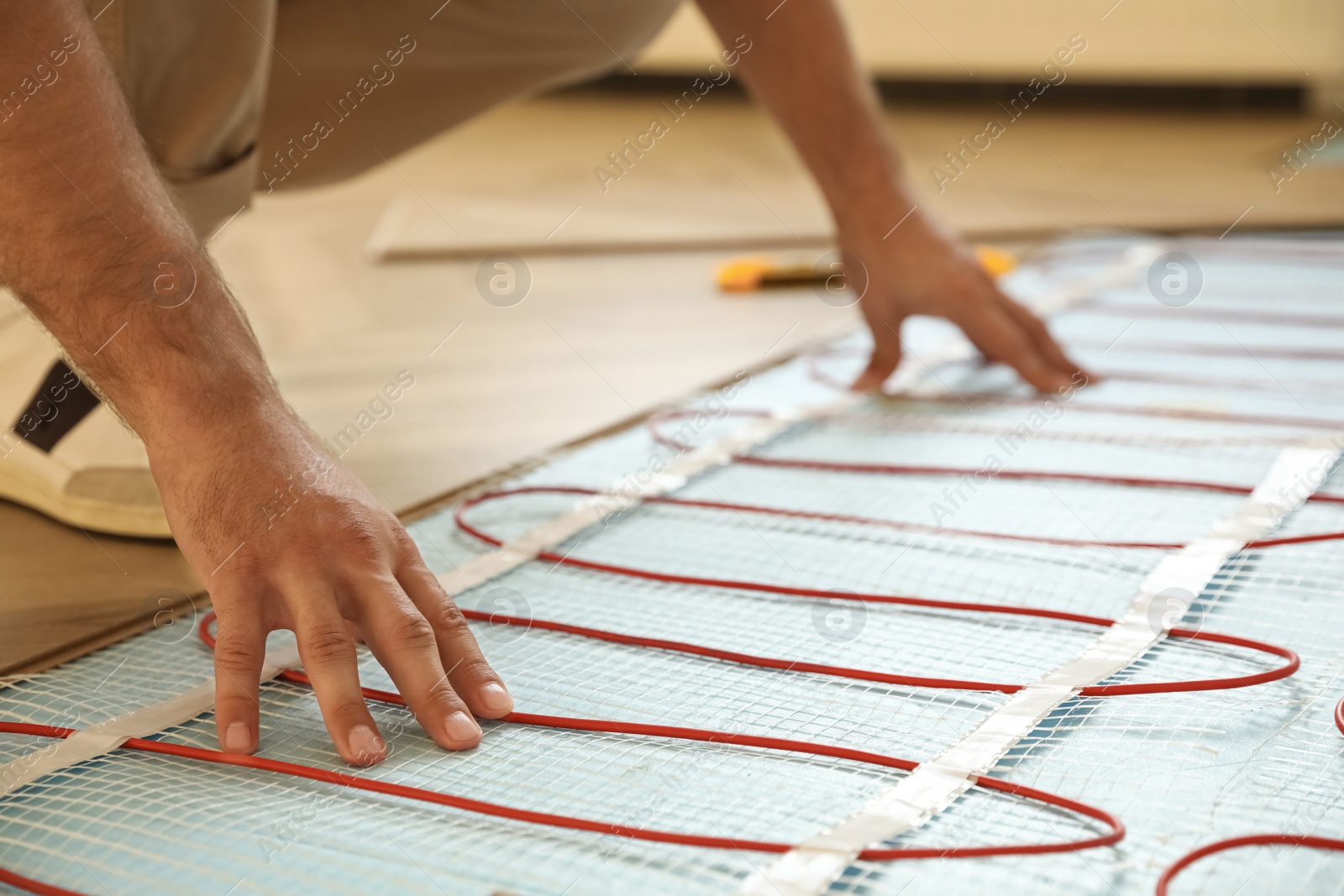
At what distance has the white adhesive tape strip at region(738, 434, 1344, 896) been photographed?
0.57 m

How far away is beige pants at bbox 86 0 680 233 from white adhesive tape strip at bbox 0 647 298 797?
51cm

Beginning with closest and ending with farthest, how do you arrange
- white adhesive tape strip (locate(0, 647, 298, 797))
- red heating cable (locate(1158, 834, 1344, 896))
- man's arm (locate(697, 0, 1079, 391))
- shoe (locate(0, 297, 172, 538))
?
red heating cable (locate(1158, 834, 1344, 896)) < white adhesive tape strip (locate(0, 647, 298, 797)) < shoe (locate(0, 297, 172, 538)) < man's arm (locate(697, 0, 1079, 391))

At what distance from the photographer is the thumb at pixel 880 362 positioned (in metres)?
Result: 1.31

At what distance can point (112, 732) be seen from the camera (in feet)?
2.32

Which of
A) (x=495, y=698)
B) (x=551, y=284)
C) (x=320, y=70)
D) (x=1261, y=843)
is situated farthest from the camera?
(x=551, y=284)

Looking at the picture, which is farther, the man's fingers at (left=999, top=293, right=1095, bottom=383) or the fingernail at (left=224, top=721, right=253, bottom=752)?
the man's fingers at (left=999, top=293, right=1095, bottom=383)

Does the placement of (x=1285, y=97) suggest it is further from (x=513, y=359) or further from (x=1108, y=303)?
(x=513, y=359)

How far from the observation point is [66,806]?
2.09 ft

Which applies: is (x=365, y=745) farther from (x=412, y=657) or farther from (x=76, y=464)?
(x=76, y=464)

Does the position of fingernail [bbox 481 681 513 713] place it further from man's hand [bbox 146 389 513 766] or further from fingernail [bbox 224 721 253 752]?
fingernail [bbox 224 721 253 752]

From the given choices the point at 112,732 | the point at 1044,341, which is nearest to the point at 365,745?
the point at 112,732

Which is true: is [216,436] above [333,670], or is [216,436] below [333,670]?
above

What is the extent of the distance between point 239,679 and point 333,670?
53mm

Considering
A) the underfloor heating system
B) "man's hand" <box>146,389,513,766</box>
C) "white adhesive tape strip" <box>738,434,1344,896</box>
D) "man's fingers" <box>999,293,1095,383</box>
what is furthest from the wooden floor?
"white adhesive tape strip" <box>738,434,1344,896</box>
